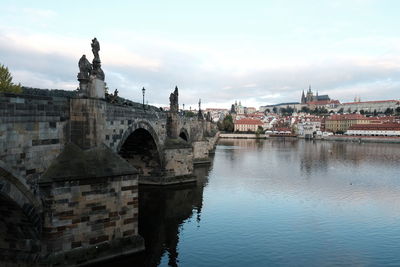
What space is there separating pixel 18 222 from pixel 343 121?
6836 inches

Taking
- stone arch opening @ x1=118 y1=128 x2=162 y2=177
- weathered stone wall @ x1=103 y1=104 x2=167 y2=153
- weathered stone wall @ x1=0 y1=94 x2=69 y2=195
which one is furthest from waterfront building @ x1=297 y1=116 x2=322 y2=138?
weathered stone wall @ x1=0 y1=94 x2=69 y2=195

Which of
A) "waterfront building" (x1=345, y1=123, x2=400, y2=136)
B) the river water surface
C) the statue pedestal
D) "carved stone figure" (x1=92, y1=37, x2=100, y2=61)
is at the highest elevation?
"carved stone figure" (x1=92, y1=37, x2=100, y2=61)

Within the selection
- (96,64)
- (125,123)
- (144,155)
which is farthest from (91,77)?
(144,155)

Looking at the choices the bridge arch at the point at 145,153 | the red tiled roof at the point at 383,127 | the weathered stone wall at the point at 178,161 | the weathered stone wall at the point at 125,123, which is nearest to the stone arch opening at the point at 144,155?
the bridge arch at the point at 145,153

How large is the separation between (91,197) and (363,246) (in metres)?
14.4

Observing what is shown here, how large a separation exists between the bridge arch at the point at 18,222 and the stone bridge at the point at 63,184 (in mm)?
34

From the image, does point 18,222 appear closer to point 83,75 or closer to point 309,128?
point 83,75

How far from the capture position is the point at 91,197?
14281 mm

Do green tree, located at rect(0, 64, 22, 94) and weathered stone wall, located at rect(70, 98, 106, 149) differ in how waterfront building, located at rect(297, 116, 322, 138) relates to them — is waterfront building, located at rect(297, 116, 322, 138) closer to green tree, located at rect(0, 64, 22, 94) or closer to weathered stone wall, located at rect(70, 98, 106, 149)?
green tree, located at rect(0, 64, 22, 94)

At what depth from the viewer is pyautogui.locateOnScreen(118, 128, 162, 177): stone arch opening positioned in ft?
103

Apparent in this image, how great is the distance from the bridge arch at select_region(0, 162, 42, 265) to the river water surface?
12.7 feet

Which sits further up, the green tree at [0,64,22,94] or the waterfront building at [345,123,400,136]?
the green tree at [0,64,22,94]

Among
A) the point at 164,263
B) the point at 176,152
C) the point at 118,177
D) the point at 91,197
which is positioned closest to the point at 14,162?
the point at 91,197

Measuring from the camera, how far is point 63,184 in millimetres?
13461
